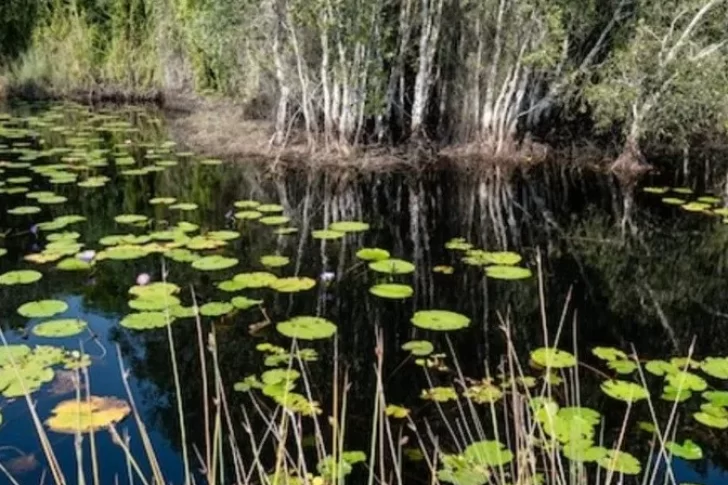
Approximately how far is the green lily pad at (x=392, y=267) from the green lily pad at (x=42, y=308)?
197 cm

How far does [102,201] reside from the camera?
6645 millimetres

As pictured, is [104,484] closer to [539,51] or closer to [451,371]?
[451,371]

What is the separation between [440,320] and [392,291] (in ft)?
1.70

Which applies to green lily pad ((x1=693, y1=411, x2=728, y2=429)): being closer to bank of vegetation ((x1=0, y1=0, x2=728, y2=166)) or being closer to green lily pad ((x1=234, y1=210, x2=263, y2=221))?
green lily pad ((x1=234, y1=210, x2=263, y2=221))

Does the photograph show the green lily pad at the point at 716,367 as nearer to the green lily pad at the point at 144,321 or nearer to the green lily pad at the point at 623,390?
the green lily pad at the point at 623,390

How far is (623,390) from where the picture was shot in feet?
10.8

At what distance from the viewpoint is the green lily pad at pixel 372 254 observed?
5.27 meters

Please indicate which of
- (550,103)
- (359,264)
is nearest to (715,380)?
(359,264)

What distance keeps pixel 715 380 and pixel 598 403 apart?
0.69 m

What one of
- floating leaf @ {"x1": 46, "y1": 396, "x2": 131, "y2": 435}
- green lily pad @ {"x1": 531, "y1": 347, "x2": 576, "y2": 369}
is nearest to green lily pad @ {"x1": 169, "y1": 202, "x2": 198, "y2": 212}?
floating leaf @ {"x1": 46, "y1": 396, "x2": 131, "y2": 435}

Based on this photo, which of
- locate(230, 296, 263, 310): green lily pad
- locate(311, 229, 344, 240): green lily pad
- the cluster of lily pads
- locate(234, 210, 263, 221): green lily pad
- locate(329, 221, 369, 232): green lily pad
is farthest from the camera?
the cluster of lily pads

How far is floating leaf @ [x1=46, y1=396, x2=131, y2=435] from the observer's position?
9.62 feet

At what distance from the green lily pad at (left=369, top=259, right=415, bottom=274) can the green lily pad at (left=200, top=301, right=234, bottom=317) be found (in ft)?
3.95

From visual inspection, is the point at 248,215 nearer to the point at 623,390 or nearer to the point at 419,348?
the point at 419,348
